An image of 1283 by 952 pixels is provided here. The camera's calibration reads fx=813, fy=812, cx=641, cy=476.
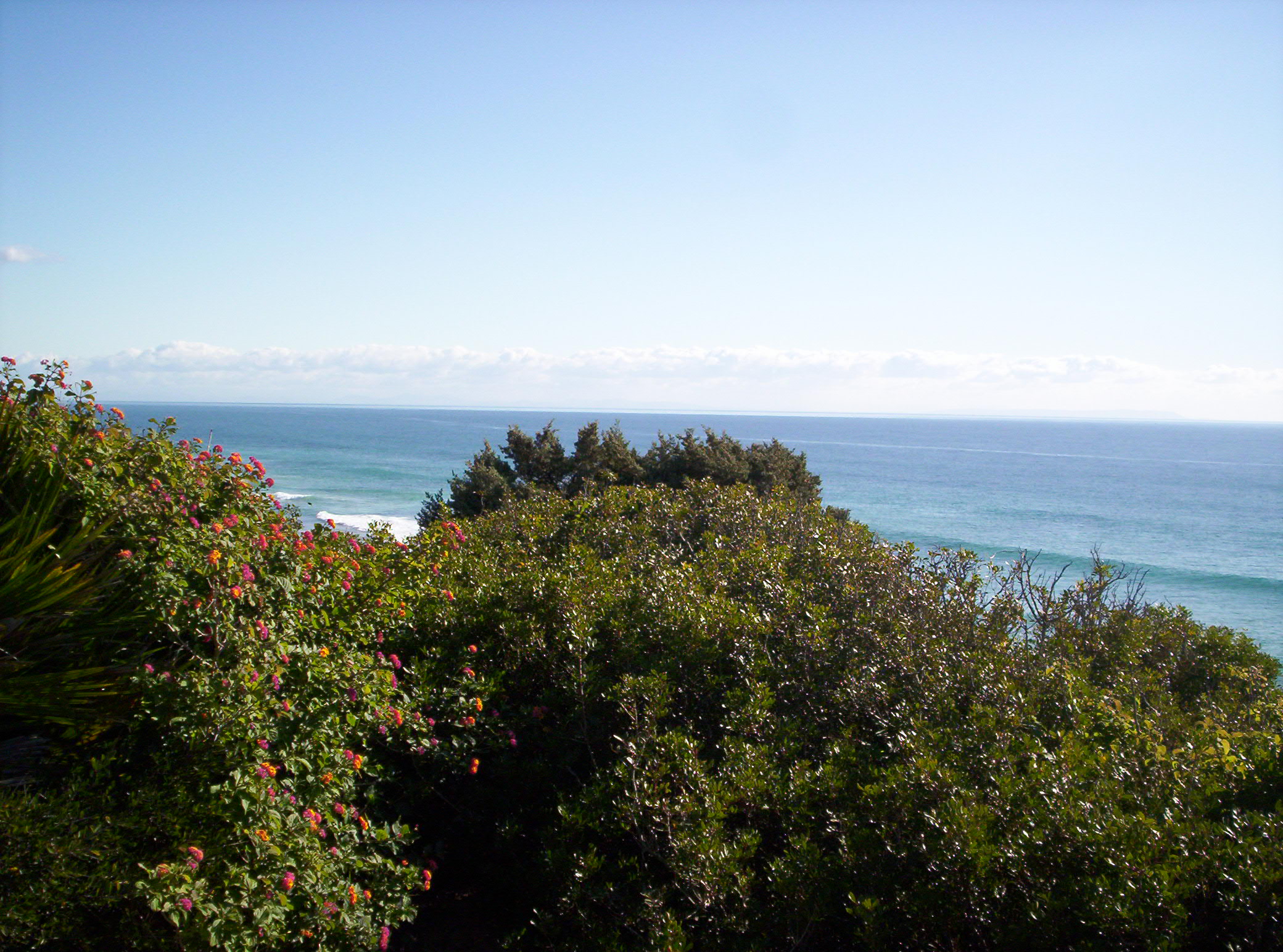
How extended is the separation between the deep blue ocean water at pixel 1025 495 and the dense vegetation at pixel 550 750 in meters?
2.78

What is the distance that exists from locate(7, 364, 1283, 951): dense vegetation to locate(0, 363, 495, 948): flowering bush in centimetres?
2

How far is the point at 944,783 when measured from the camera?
3822 mm

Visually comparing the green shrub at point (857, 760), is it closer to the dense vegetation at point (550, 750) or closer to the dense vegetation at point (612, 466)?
the dense vegetation at point (550, 750)

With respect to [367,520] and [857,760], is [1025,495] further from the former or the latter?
[857,760]

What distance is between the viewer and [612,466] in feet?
69.4

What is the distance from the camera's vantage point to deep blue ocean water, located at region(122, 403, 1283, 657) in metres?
43.1

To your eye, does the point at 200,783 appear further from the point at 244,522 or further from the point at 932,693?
the point at 932,693

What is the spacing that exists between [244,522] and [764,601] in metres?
3.68

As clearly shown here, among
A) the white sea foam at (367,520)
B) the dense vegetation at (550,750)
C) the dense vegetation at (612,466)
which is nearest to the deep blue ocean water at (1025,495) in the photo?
the white sea foam at (367,520)

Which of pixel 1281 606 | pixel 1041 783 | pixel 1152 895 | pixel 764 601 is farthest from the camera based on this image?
pixel 1281 606

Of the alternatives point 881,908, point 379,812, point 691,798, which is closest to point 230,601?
point 379,812

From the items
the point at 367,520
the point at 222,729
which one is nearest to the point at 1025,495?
the point at 367,520

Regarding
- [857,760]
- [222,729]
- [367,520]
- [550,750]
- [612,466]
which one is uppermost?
[612,466]

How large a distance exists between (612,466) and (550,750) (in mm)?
15831
